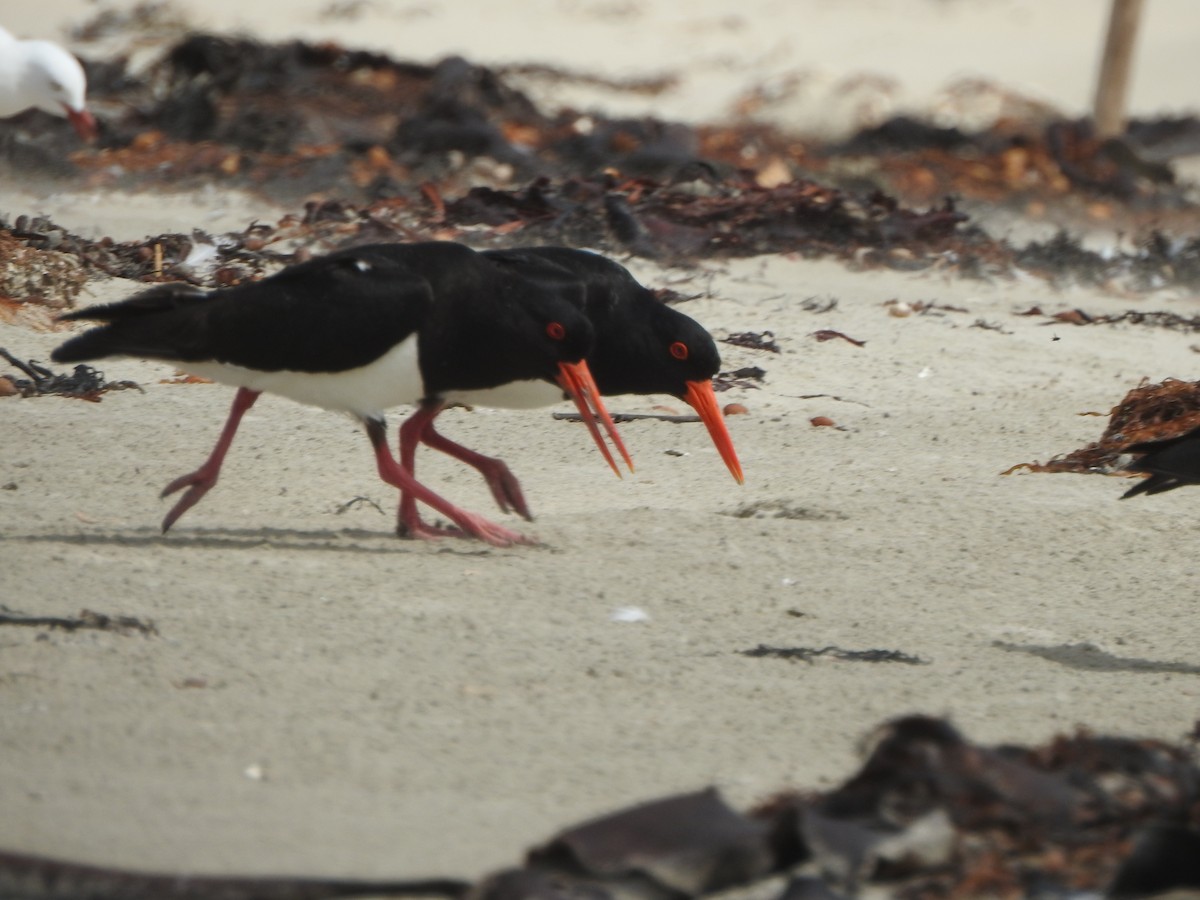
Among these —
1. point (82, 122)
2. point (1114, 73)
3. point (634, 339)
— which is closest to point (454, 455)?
point (634, 339)

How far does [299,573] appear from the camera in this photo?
4.24m

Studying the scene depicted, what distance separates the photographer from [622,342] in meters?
5.27

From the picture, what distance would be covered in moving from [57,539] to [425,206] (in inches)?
182

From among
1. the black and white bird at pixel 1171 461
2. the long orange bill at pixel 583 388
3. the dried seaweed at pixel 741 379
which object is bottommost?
the dried seaweed at pixel 741 379

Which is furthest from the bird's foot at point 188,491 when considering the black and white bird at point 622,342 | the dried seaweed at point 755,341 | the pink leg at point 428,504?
the dried seaweed at point 755,341

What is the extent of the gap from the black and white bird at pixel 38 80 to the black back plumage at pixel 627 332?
566cm

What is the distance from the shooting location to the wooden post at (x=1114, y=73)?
12.1m

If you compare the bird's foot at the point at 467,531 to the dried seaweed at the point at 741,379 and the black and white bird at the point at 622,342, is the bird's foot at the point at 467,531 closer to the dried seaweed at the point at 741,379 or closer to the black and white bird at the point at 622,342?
the black and white bird at the point at 622,342

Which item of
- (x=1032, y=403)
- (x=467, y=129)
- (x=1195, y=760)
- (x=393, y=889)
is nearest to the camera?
(x=393, y=889)

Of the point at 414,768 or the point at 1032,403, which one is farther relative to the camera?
the point at 1032,403

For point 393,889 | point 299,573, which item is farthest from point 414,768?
point 299,573

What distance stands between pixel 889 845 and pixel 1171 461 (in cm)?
217

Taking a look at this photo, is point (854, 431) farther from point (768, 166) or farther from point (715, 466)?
point (768, 166)

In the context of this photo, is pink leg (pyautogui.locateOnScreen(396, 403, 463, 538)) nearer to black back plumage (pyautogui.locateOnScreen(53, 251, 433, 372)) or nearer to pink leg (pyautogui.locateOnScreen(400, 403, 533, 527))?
pink leg (pyautogui.locateOnScreen(400, 403, 533, 527))
